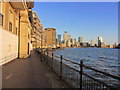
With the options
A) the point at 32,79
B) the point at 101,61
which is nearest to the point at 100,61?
the point at 101,61

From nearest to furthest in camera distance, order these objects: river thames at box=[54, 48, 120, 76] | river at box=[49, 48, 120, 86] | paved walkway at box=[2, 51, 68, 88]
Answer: paved walkway at box=[2, 51, 68, 88] → river at box=[49, 48, 120, 86] → river thames at box=[54, 48, 120, 76]

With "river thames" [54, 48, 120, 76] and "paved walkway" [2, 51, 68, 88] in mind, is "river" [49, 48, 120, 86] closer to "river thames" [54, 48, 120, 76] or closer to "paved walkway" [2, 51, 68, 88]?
"river thames" [54, 48, 120, 76]

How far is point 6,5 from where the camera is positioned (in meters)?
13.6

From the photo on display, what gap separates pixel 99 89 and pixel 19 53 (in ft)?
60.5

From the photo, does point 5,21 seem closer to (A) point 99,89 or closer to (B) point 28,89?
(B) point 28,89

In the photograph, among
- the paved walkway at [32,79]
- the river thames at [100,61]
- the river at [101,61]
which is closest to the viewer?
the paved walkway at [32,79]

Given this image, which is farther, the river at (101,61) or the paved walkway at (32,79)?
the river at (101,61)

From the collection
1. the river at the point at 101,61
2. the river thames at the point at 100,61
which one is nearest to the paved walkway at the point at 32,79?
the river at the point at 101,61

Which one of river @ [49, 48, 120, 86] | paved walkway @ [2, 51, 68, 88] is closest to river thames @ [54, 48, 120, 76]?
river @ [49, 48, 120, 86]

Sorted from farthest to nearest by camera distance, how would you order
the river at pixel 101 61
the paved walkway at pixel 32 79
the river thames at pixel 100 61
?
the river thames at pixel 100 61 → the river at pixel 101 61 → the paved walkway at pixel 32 79

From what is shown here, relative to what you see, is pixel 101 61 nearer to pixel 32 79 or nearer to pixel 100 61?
pixel 100 61

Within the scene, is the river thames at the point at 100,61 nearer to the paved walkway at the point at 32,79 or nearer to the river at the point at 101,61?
the river at the point at 101,61

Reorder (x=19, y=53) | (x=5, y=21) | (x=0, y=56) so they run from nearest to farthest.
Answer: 1. (x=0, y=56)
2. (x=5, y=21)
3. (x=19, y=53)

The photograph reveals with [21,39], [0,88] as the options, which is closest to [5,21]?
[21,39]
